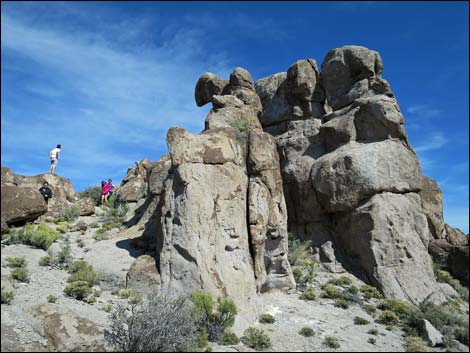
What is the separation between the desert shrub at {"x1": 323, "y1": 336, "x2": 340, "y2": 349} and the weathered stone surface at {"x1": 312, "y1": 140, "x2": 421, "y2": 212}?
25.1 ft

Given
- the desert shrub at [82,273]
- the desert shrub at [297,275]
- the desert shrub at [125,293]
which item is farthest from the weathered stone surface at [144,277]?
the desert shrub at [297,275]

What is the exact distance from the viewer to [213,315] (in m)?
11.6

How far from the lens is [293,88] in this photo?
25.3 metres

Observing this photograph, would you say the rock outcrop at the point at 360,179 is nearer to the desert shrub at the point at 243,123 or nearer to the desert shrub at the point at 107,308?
the desert shrub at the point at 243,123

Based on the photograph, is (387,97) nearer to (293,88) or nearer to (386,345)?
(293,88)

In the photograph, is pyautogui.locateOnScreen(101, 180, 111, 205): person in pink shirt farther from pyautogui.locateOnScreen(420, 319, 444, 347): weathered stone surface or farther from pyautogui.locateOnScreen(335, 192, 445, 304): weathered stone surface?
pyautogui.locateOnScreen(420, 319, 444, 347): weathered stone surface

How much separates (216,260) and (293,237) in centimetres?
759

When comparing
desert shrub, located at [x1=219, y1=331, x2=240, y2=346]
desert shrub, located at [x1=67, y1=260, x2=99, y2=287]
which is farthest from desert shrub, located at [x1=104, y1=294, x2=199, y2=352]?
desert shrub, located at [x1=67, y1=260, x2=99, y2=287]

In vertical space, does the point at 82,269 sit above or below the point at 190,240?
below

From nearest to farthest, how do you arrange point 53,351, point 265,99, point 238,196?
1. point 53,351
2. point 238,196
3. point 265,99

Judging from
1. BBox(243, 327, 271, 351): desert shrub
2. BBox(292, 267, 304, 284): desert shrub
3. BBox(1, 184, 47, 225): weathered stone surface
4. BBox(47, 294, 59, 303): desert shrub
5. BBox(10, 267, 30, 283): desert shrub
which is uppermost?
BBox(1, 184, 47, 225): weathered stone surface

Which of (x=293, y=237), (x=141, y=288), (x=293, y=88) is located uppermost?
(x=293, y=88)

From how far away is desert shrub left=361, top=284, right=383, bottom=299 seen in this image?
15.9 meters

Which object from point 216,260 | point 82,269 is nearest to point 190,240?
point 216,260
